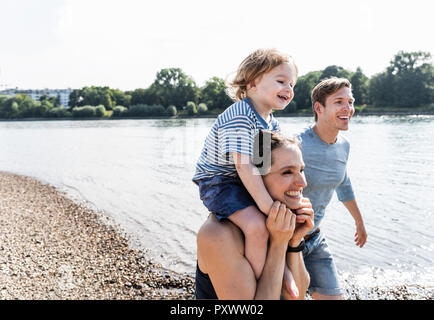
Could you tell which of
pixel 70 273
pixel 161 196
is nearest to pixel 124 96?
pixel 161 196

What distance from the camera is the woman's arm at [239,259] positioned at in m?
1.65

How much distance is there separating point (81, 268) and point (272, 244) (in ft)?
21.7

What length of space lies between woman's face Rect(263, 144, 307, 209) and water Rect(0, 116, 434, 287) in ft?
3.13

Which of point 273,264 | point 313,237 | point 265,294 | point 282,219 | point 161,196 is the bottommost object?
point 161,196

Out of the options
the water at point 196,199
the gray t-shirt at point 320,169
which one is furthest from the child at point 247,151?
the gray t-shirt at point 320,169

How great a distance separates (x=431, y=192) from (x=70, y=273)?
575 inches

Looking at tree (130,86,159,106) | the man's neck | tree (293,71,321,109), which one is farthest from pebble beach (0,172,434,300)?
tree (130,86,159,106)

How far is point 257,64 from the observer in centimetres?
218

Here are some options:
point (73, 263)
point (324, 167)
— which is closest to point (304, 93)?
point (73, 263)

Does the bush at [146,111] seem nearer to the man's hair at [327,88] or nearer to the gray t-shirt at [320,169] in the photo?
the man's hair at [327,88]

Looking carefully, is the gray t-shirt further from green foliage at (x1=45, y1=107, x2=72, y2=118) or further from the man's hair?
green foliage at (x1=45, y1=107, x2=72, y2=118)
